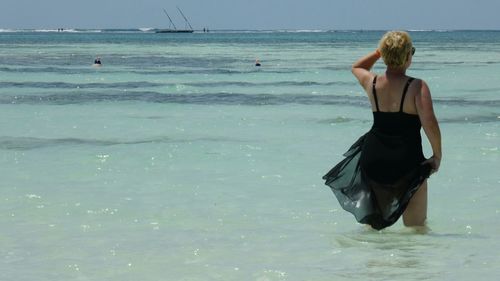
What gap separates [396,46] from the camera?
6.56 m

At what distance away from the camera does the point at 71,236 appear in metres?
7.66

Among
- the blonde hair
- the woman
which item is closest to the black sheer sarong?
the woman

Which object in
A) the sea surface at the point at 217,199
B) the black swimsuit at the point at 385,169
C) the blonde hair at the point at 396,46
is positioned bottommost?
the sea surface at the point at 217,199

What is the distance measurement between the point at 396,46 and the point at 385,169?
3.03 feet

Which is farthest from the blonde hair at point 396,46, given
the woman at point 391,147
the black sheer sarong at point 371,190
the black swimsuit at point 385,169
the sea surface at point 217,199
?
the sea surface at point 217,199

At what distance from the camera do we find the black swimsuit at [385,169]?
22.4 ft

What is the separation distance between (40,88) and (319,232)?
22.1 metres

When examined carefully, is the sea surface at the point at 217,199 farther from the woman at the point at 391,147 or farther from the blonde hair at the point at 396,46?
the blonde hair at the point at 396,46

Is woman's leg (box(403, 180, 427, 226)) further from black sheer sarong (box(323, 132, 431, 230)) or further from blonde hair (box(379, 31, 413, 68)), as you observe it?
blonde hair (box(379, 31, 413, 68))

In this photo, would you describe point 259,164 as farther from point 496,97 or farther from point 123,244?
point 496,97

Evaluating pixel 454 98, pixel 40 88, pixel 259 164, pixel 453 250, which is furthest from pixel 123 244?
pixel 40 88

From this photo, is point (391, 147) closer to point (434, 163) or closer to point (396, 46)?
point (434, 163)

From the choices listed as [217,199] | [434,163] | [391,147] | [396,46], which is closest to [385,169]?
[391,147]

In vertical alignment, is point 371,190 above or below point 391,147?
below
